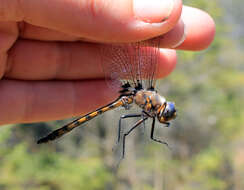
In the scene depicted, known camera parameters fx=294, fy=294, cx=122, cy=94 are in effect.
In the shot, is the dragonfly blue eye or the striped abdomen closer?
the dragonfly blue eye

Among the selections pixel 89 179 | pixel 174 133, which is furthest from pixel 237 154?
pixel 89 179

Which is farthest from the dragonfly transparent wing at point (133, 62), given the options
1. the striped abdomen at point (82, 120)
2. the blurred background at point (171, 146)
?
the blurred background at point (171, 146)

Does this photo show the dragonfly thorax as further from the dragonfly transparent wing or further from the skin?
the skin

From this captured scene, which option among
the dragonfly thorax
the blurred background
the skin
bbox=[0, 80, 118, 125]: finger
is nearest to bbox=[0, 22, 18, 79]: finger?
the skin

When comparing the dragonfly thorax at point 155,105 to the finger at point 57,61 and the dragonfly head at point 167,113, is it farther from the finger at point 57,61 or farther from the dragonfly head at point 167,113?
the finger at point 57,61

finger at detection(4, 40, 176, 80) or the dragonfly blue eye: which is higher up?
finger at detection(4, 40, 176, 80)

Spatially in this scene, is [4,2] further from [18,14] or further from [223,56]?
[223,56]
